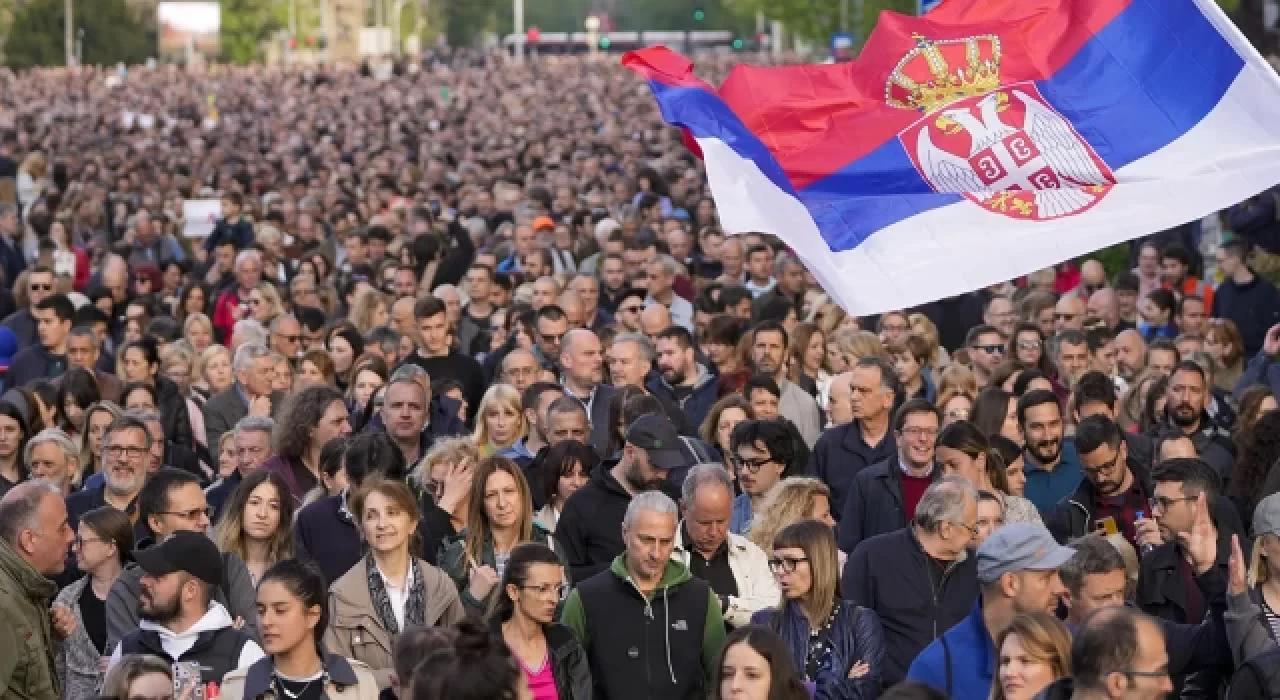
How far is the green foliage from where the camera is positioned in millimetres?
130125

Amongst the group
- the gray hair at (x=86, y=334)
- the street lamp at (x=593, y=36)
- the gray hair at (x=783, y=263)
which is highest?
the gray hair at (x=86, y=334)

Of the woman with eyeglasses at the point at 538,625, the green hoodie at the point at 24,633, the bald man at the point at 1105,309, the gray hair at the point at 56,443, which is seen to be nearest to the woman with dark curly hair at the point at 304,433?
the gray hair at the point at 56,443

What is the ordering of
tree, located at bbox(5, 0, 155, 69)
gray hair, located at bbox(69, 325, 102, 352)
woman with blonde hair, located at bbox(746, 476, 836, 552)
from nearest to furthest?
woman with blonde hair, located at bbox(746, 476, 836, 552), gray hair, located at bbox(69, 325, 102, 352), tree, located at bbox(5, 0, 155, 69)

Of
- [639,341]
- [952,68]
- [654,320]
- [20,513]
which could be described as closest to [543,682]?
[20,513]

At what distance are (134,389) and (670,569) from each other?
597 cm

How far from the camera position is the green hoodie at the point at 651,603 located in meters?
9.93

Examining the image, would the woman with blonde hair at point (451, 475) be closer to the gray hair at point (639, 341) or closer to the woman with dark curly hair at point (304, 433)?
the woman with dark curly hair at point (304, 433)

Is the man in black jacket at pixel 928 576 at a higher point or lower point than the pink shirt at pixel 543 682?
higher

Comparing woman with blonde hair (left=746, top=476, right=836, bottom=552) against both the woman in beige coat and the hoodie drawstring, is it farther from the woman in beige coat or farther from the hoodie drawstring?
the woman in beige coat

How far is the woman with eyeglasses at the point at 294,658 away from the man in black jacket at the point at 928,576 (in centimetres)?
197

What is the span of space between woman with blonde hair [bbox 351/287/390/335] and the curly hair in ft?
20.5

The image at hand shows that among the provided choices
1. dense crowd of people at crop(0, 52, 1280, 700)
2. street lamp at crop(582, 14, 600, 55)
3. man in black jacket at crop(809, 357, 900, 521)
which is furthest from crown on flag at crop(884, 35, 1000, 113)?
street lamp at crop(582, 14, 600, 55)

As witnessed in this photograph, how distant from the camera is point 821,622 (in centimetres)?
957

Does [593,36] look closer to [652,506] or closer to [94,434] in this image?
[94,434]
